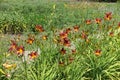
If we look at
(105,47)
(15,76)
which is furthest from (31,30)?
(15,76)

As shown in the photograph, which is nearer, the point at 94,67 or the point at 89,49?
the point at 94,67

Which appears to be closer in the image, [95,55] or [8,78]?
[8,78]

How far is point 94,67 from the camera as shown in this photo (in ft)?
21.2

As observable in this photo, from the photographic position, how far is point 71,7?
18359mm

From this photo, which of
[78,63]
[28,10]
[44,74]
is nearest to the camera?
[44,74]

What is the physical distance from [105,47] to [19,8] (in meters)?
9.99

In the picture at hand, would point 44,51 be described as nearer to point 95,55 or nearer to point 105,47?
point 95,55

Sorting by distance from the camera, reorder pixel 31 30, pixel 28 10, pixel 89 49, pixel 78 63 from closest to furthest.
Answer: pixel 78 63 < pixel 89 49 < pixel 31 30 < pixel 28 10

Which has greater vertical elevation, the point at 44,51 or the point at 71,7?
the point at 44,51

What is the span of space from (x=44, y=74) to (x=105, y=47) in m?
1.90

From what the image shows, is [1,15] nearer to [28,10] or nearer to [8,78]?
[28,10]

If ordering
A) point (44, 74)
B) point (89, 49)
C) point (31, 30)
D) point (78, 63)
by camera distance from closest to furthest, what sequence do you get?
point (44, 74), point (78, 63), point (89, 49), point (31, 30)

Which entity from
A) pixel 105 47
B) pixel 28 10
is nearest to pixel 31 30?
pixel 28 10

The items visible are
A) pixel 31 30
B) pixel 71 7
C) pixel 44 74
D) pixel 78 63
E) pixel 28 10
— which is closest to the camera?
pixel 44 74
